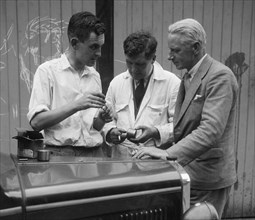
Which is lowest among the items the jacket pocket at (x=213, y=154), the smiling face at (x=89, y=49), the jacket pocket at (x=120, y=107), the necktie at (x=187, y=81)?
the jacket pocket at (x=213, y=154)

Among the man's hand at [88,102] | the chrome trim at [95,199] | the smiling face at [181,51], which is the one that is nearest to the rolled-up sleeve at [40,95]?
the man's hand at [88,102]

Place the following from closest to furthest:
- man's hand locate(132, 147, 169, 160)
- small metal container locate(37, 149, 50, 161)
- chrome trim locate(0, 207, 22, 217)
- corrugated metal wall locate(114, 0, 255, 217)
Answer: chrome trim locate(0, 207, 22, 217)
small metal container locate(37, 149, 50, 161)
man's hand locate(132, 147, 169, 160)
corrugated metal wall locate(114, 0, 255, 217)

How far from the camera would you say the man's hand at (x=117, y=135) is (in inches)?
113

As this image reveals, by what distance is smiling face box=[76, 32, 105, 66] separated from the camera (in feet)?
9.10

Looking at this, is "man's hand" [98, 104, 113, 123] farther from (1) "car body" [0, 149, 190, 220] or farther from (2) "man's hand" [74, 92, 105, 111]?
(1) "car body" [0, 149, 190, 220]

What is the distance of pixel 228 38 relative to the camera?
4645mm

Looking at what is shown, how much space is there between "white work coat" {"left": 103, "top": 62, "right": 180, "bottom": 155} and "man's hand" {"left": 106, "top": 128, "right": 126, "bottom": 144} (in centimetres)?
5

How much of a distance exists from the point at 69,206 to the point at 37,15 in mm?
2796

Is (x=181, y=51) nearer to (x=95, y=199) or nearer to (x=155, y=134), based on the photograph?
(x=155, y=134)

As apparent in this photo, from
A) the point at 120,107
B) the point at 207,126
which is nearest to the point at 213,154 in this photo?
the point at 207,126

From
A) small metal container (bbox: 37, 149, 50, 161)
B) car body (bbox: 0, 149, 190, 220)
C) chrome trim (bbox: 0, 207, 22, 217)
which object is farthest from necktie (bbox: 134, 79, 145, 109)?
chrome trim (bbox: 0, 207, 22, 217)

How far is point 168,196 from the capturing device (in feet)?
6.95

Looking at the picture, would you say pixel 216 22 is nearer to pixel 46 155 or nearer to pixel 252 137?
pixel 252 137

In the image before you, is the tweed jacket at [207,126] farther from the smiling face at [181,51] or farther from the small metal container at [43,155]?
the small metal container at [43,155]
